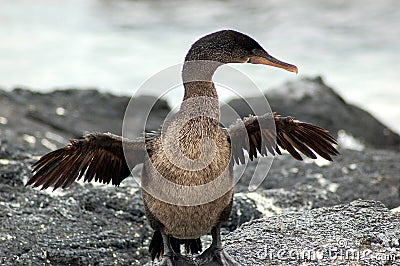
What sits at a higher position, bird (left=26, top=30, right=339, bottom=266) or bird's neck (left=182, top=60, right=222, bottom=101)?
bird's neck (left=182, top=60, right=222, bottom=101)

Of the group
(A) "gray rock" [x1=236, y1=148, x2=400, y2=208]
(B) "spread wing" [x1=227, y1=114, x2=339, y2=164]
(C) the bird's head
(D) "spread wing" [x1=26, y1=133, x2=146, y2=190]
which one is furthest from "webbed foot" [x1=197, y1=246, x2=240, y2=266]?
(A) "gray rock" [x1=236, y1=148, x2=400, y2=208]

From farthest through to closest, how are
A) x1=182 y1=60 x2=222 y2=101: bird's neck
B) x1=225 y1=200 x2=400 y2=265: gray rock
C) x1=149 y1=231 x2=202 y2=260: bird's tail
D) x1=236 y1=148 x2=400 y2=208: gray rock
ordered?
x1=236 y1=148 x2=400 y2=208: gray rock → x1=149 y1=231 x2=202 y2=260: bird's tail → x1=182 y1=60 x2=222 y2=101: bird's neck → x1=225 y1=200 x2=400 y2=265: gray rock

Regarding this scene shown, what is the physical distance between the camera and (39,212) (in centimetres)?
534

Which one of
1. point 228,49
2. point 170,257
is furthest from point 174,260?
point 228,49

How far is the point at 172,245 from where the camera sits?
15.8ft

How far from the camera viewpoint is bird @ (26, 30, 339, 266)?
4.25 m

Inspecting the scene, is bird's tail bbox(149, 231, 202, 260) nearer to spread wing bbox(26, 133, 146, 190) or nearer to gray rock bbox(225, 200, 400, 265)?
gray rock bbox(225, 200, 400, 265)

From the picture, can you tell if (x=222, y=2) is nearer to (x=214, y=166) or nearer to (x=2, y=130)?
(x=2, y=130)

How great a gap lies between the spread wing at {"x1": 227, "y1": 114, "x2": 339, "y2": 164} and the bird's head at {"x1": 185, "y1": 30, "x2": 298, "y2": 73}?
1.23 ft

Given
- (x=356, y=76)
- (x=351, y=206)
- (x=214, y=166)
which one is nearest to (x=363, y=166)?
(x=351, y=206)

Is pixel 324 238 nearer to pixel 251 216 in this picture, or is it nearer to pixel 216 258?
pixel 216 258

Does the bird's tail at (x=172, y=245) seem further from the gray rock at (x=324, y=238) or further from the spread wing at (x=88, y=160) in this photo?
the spread wing at (x=88, y=160)

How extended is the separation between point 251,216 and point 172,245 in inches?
42.2

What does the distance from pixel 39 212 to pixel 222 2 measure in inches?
534
